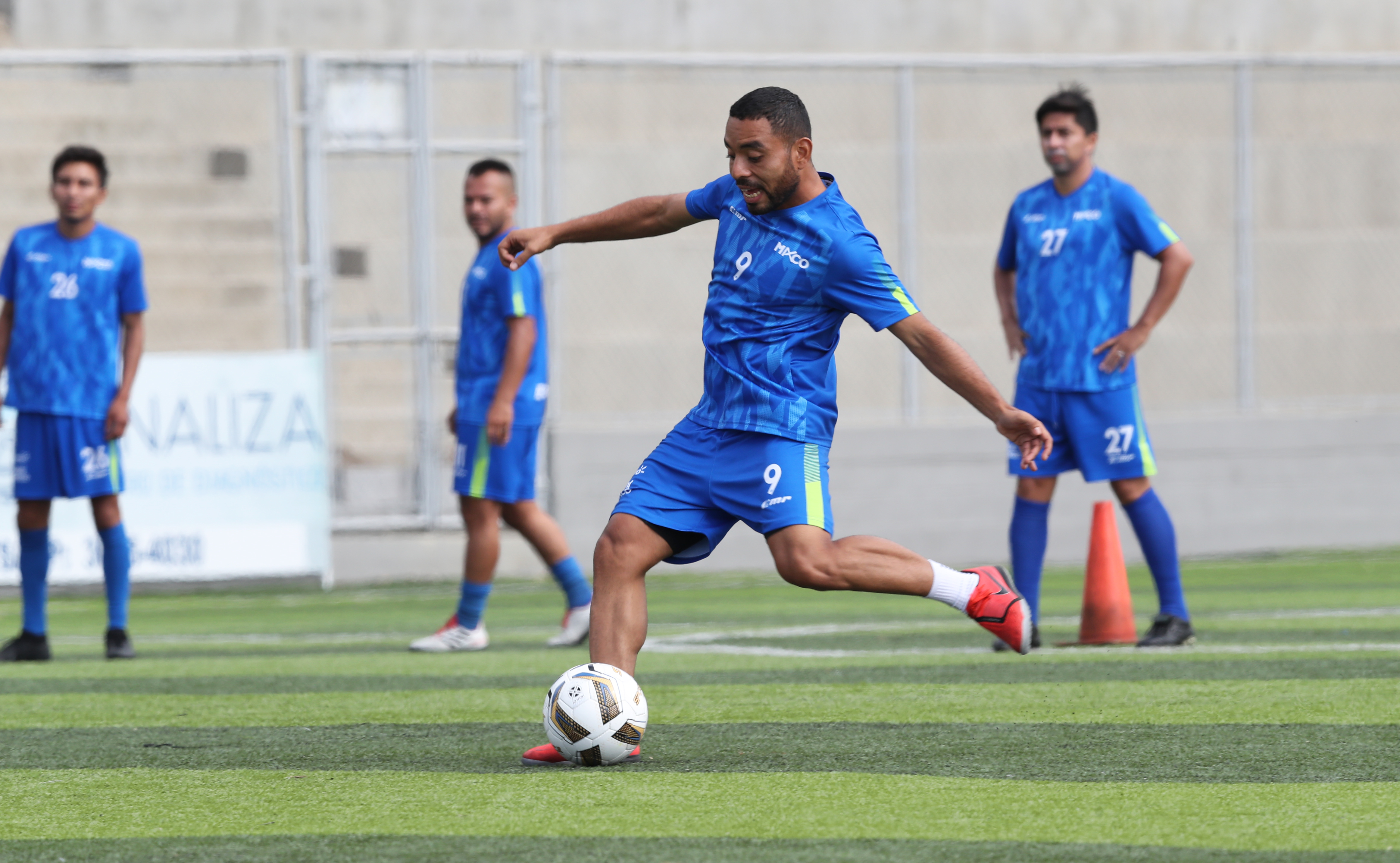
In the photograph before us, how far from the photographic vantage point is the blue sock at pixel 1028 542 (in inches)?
293

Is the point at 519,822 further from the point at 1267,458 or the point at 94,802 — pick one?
the point at 1267,458

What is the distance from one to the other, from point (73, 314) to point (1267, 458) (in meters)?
8.82

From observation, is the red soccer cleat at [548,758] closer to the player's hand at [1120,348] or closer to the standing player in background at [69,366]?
the player's hand at [1120,348]

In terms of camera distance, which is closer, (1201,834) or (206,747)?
(1201,834)

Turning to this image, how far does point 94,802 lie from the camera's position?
437 cm

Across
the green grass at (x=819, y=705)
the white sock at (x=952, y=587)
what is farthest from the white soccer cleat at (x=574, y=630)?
the white sock at (x=952, y=587)

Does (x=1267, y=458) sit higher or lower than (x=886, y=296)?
lower

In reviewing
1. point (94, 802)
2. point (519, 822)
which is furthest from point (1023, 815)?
point (94, 802)

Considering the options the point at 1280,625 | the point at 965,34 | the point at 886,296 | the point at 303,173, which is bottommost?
the point at 1280,625

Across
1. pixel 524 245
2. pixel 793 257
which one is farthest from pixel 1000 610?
pixel 524 245

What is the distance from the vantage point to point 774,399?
4.81 metres

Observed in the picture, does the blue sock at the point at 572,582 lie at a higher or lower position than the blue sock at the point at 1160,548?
lower

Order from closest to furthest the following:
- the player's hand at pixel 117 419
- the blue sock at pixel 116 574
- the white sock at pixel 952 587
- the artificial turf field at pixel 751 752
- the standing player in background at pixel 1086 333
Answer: the artificial turf field at pixel 751 752, the white sock at pixel 952 587, the standing player in background at pixel 1086 333, the player's hand at pixel 117 419, the blue sock at pixel 116 574

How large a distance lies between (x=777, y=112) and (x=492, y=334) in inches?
141
